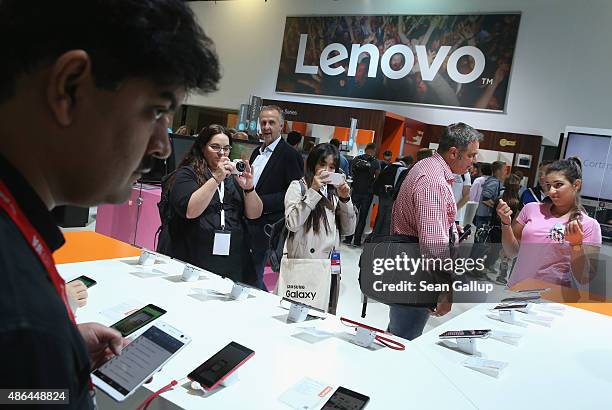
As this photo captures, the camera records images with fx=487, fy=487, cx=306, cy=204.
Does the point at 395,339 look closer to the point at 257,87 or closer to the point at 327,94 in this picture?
the point at 327,94

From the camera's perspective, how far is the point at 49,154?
58cm

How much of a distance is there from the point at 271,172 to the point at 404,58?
782cm

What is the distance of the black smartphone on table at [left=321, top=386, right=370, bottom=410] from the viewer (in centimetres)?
124

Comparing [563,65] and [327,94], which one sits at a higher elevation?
[563,65]

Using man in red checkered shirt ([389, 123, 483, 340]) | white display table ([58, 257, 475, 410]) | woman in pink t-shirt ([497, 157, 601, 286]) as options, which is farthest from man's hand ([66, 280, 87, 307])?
woman in pink t-shirt ([497, 157, 601, 286])

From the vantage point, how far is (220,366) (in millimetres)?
1318

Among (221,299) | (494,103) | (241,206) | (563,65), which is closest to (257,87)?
A: (494,103)

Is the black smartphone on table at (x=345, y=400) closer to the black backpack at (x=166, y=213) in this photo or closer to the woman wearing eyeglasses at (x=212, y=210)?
the woman wearing eyeglasses at (x=212, y=210)

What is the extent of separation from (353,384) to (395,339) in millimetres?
449

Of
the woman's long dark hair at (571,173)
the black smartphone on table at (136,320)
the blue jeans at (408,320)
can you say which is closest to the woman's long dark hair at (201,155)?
the black smartphone on table at (136,320)

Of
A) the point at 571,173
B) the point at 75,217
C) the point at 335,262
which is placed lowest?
the point at 75,217

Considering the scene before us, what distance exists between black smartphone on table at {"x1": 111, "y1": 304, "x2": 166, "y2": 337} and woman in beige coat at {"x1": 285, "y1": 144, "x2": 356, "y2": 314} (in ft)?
3.91

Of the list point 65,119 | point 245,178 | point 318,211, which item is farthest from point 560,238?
point 65,119
